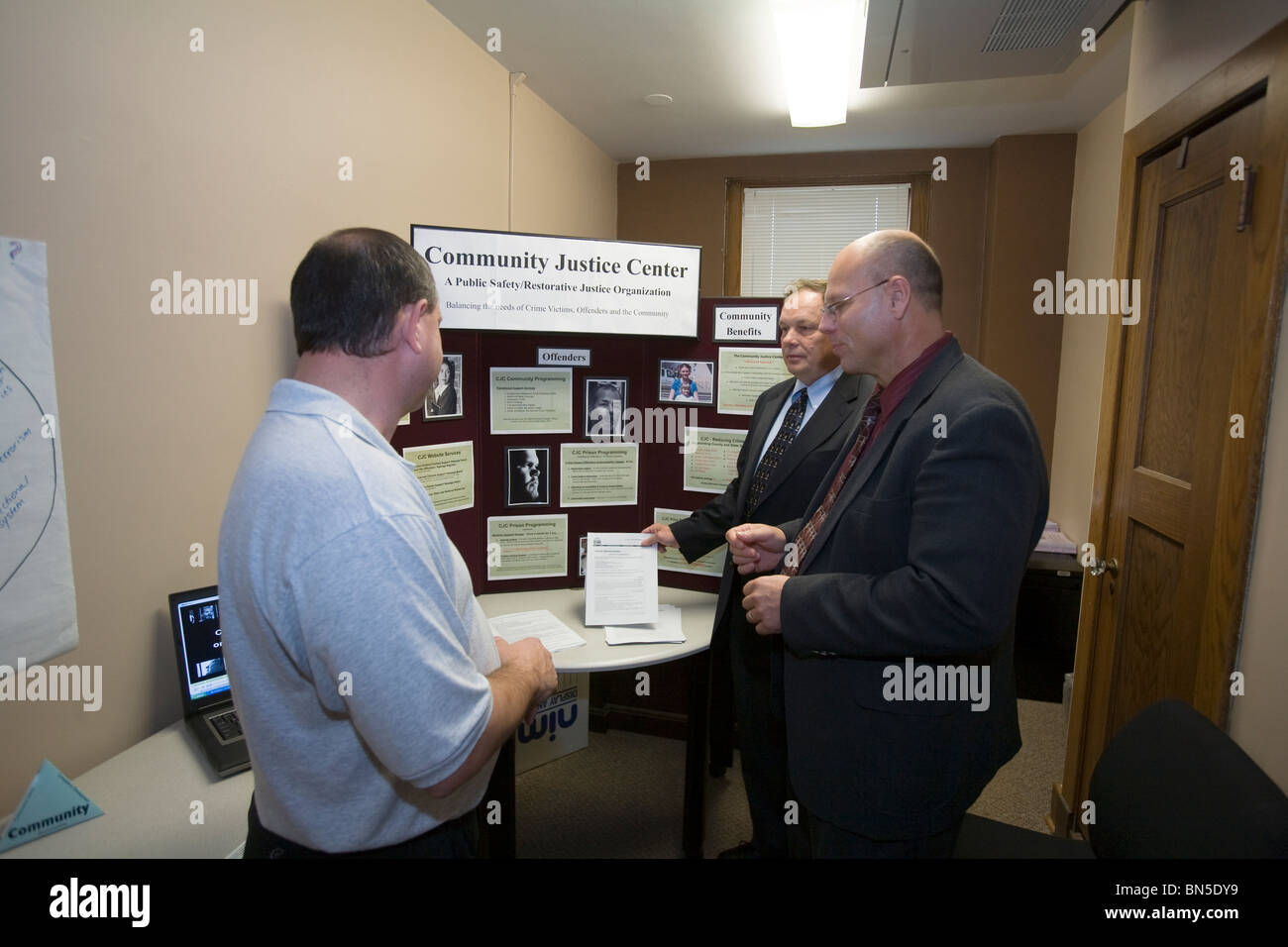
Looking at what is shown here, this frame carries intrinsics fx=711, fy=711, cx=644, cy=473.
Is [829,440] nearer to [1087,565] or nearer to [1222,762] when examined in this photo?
[1087,565]

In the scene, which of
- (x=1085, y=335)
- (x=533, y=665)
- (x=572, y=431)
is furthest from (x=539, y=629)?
(x=1085, y=335)

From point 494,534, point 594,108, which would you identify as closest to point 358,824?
point 494,534

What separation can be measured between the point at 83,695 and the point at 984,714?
1.78m

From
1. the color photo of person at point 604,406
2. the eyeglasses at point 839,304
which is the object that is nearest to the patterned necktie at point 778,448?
the color photo of person at point 604,406

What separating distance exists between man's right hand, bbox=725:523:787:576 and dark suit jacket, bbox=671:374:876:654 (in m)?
0.35

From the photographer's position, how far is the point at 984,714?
4.30 ft

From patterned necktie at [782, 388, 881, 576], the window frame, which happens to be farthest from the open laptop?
the window frame

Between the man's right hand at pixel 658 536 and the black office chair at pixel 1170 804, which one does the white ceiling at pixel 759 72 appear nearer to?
the man's right hand at pixel 658 536

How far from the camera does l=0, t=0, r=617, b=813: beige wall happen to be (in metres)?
1.36

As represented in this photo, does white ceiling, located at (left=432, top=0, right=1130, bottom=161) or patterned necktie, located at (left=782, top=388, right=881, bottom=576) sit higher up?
white ceiling, located at (left=432, top=0, right=1130, bottom=161)

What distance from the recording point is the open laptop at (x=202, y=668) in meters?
1.53

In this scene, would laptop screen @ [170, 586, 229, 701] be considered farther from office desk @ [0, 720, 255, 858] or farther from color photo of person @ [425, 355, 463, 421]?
color photo of person @ [425, 355, 463, 421]

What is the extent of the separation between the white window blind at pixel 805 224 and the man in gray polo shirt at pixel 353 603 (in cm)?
402

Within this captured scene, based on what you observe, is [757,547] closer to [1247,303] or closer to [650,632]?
[650,632]
